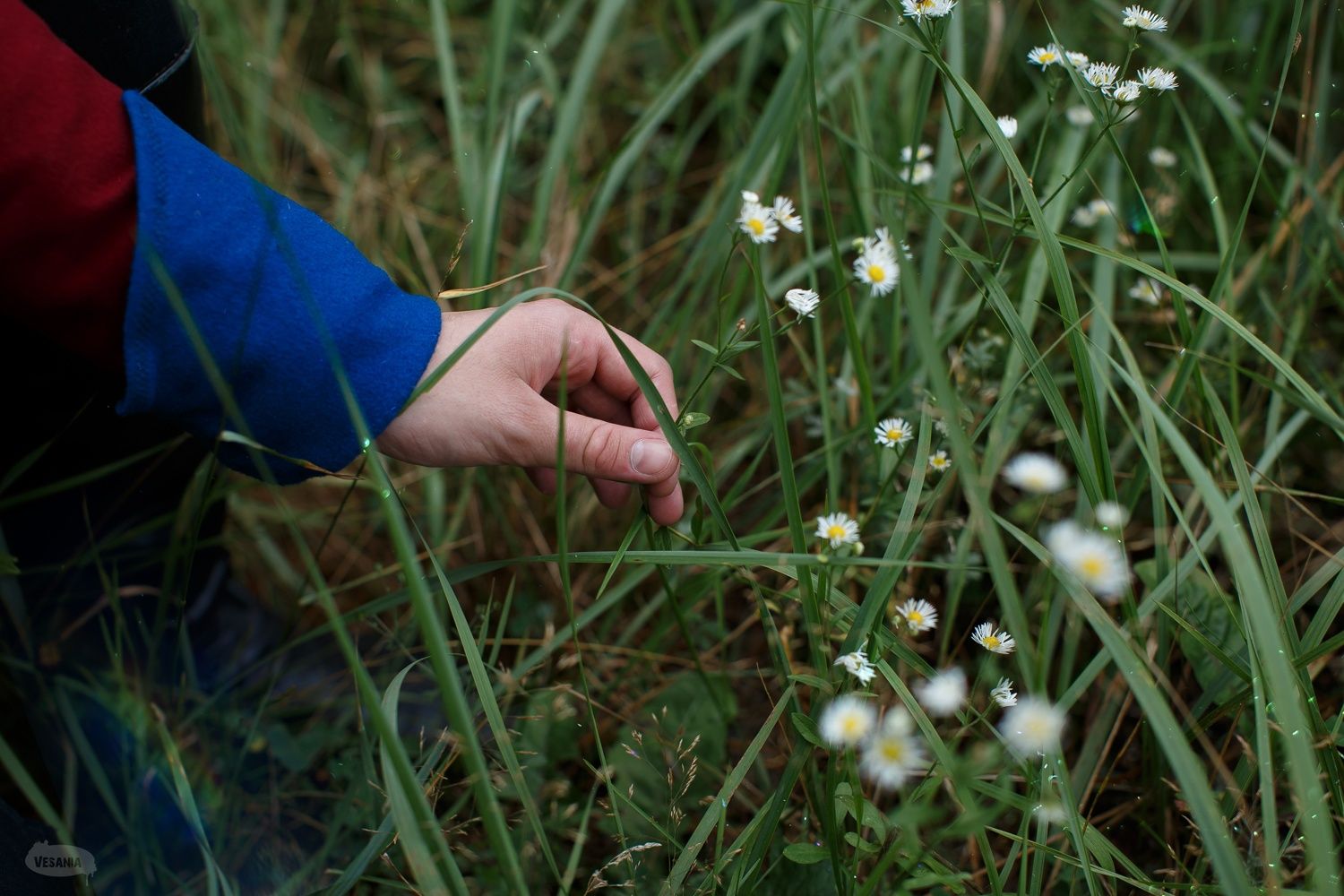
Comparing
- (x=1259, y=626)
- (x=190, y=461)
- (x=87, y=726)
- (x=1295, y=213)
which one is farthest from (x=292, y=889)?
(x=1295, y=213)

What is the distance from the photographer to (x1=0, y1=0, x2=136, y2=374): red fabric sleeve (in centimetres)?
65

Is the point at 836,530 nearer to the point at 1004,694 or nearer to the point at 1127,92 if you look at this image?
the point at 1004,694

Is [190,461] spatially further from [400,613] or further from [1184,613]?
[1184,613]

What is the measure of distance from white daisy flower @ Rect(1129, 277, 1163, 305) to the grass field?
0.04 feet

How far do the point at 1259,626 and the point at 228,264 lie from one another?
0.74m

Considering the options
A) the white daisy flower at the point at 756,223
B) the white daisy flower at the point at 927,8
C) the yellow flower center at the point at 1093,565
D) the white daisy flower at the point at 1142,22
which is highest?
the white daisy flower at the point at 1142,22

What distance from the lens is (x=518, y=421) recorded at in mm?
764

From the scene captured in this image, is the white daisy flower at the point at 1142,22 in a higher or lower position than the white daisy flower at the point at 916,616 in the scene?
higher

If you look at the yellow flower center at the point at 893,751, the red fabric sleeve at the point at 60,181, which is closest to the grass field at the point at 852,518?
the yellow flower center at the point at 893,751

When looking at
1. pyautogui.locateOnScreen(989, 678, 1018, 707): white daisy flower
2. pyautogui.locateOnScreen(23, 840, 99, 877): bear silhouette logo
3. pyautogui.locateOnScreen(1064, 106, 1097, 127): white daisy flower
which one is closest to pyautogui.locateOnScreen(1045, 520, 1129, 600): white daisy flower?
pyautogui.locateOnScreen(989, 678, 1018, 707): white daisy flower

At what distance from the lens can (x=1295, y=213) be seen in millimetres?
1272

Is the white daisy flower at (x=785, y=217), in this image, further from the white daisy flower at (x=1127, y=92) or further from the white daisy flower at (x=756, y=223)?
the white daisy flower at (x=1127, y=92)

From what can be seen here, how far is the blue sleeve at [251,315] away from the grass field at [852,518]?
9 centimetres

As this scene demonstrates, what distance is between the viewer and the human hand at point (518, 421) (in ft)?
2.51
